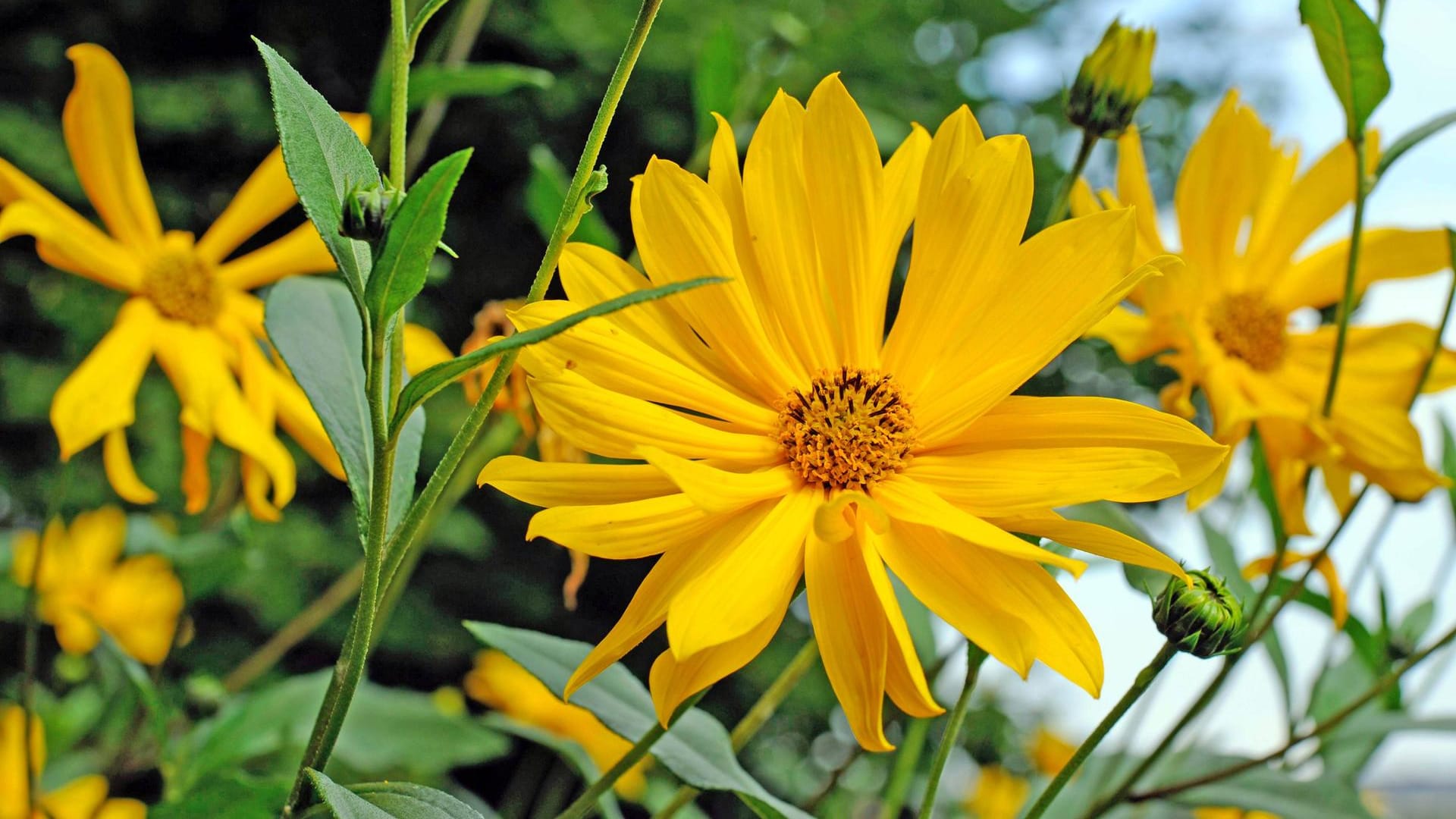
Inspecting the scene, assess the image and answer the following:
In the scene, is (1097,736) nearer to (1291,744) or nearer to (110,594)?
(1291,744)

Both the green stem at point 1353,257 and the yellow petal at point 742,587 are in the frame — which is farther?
the green stem at point 1353,257

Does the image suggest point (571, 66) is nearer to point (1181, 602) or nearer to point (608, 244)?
point (608, 244)

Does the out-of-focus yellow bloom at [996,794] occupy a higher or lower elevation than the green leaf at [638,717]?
higher

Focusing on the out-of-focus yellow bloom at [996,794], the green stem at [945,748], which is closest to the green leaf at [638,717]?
the green stem at [945,748]

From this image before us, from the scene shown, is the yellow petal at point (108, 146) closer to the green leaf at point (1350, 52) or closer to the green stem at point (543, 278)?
the green stem at point (543, 278)

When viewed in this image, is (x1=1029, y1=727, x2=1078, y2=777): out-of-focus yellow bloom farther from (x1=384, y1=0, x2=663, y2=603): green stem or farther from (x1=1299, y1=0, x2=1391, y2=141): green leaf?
(x1=384, y1=0, x2=663, y2=603): green stem
